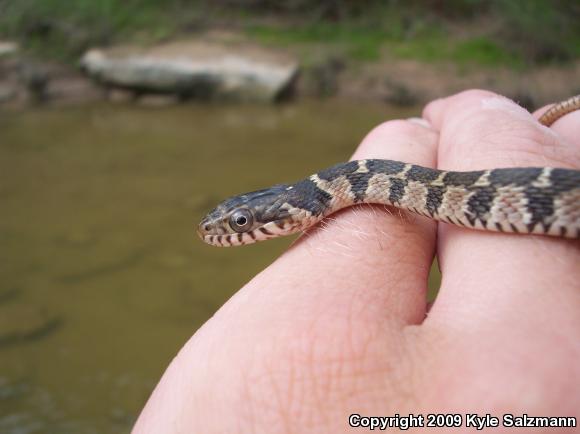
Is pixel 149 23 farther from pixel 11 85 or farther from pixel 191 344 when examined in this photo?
pixel 191 344

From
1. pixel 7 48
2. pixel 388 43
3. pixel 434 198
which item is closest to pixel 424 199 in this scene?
pixel 434 198

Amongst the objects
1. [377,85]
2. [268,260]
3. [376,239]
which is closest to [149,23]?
[377,85]

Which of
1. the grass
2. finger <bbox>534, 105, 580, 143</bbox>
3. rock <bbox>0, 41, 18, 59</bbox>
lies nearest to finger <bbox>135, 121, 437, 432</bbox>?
finger <bbox>534, 105, 580, 143</bbox>

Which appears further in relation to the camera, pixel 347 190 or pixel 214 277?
pixel 214 277

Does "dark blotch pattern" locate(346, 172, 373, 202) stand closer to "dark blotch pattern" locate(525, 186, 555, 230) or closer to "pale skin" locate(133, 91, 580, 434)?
"pale skin" locate(133, 91, 580, 434)

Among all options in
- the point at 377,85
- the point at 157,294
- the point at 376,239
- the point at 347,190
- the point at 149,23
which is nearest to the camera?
the point at 376,239

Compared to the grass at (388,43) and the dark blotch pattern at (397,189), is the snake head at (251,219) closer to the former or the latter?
the dark blotch pattern at (397,189)

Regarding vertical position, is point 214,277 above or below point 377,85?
below
